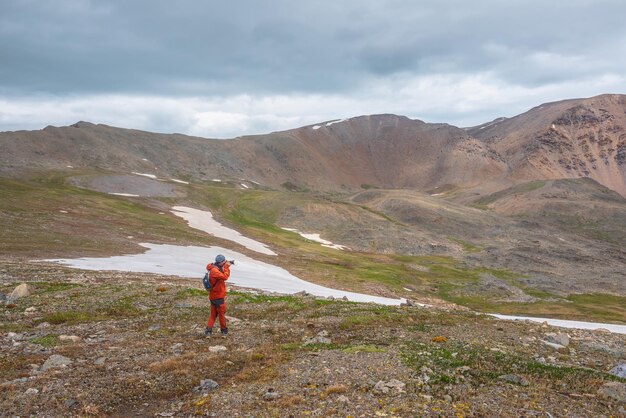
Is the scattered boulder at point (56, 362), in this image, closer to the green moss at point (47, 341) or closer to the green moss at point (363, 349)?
the green moss at point (47, 341)

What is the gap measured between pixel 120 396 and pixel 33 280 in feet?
72.3

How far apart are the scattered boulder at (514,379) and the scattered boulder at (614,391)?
2026 mm

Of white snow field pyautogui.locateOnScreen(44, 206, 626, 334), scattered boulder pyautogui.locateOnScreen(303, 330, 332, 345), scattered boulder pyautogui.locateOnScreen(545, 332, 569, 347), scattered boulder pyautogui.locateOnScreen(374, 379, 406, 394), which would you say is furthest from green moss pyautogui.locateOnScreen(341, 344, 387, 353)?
white snow field pyautogui.locateOnScreen(44, 206, 626, 334)

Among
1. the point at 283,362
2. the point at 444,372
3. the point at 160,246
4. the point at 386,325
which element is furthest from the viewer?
the point at 160,246

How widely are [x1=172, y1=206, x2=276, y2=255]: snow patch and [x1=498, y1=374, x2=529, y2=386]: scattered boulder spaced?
220 ft

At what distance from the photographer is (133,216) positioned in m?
86.2

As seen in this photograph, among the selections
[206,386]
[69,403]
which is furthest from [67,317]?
[206,386]

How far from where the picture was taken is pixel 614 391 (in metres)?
12.9

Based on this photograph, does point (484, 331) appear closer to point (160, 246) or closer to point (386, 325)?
point (386, 325)

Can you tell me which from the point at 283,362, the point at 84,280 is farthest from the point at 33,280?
the point at 283,362

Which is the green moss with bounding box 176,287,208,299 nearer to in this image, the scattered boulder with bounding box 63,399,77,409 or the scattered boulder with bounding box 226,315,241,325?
the scattered boulder with bounding box 226,315,241,325

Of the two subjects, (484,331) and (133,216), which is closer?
(484,331)

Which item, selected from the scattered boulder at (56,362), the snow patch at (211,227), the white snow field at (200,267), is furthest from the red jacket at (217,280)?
the snow patch at (211,227)

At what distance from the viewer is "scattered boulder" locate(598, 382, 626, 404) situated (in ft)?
41.1
